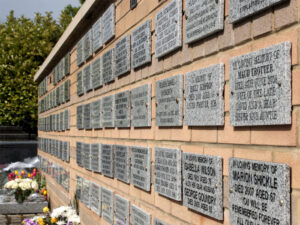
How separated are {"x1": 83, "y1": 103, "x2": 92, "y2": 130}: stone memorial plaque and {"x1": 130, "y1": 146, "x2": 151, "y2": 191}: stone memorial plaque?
233 centimetres

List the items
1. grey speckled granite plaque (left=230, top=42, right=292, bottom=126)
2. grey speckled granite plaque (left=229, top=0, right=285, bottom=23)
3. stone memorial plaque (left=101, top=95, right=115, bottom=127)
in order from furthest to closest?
stone memorial plaque (left=101, top=95, right=115, bottom=127) → grey speckled granite plaque (left=229, top=0, right=285, bottom=23) → grey speckled granite plaque (left=230, top=42, right=292, bottom=126)

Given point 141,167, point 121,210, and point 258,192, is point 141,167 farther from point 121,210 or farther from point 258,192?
point 258,192

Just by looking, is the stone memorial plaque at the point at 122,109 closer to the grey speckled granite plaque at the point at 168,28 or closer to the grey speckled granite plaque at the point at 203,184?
the grey speckled granite plaque at the point at 168,28

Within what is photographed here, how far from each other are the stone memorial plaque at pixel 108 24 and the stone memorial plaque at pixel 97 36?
24 centimetres

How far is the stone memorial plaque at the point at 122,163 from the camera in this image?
5102mm

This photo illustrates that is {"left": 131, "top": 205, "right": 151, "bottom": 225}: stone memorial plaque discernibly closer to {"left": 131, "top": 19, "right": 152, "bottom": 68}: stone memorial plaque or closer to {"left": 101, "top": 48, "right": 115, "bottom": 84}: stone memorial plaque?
{"left": 131, "top": 19, "right": 152, "bottom": 68}: stone memorial plaque

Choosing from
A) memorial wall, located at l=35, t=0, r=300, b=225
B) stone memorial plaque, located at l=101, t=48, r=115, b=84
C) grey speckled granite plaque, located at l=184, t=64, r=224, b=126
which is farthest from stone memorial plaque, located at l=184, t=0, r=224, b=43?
stone memorial plaque, located at l=101, t=48, r=115, b=84

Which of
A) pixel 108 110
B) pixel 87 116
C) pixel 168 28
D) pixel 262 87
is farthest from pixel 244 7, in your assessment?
pixel 87 116

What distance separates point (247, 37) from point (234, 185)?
0.96 metres

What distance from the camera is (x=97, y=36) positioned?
675 centimetres

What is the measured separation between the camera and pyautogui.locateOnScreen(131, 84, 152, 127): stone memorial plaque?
440 centimetres

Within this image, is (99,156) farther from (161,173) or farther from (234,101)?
(234,101)

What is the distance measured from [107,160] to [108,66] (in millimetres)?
1319

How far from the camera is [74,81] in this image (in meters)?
8.77
